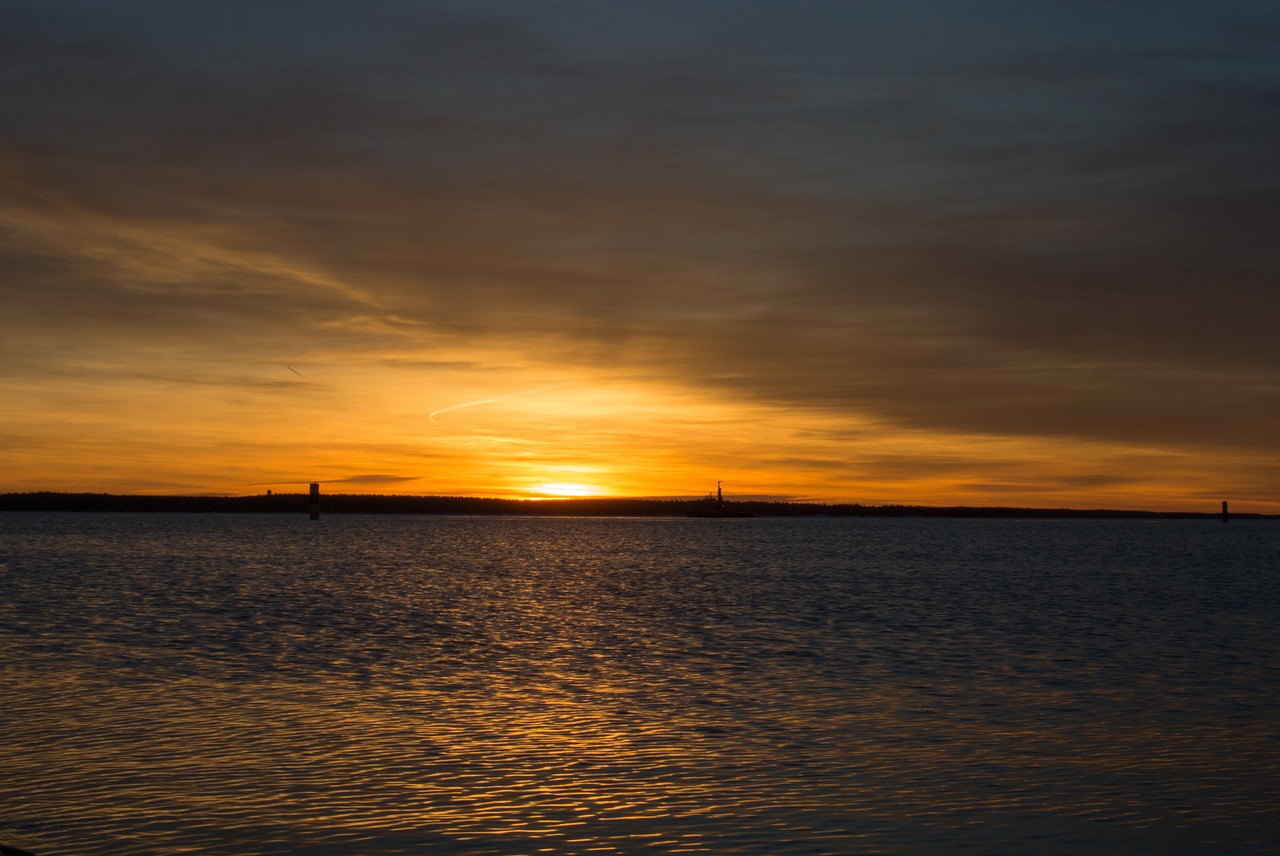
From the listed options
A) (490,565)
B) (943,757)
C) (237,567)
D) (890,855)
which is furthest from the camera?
(490,565)

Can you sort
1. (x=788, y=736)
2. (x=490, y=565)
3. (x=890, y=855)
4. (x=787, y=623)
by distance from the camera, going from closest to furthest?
(x=890, y=855) < (x=788, y=736) < (x=787, y=623) < (x=490, y=565)

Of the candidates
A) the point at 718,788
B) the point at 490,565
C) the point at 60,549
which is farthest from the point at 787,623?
the point at 60,549

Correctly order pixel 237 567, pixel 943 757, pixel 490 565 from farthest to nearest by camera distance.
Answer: pixel 490 565 → pixel 237 567 → pixel 943 757

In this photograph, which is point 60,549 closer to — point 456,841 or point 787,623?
point 787,623

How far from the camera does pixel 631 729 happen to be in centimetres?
2288

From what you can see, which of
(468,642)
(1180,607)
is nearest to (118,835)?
(468,642)

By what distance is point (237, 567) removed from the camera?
3482 inches

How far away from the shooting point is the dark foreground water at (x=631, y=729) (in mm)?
15828

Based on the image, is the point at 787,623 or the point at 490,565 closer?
the point at 787,623

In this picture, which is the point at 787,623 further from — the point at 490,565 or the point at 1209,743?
the point at 490,565

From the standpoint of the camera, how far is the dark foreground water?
1583 centimetres

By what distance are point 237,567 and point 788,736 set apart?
7449cm

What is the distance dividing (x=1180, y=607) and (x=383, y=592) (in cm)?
4126

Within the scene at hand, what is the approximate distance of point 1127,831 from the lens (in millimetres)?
15914
